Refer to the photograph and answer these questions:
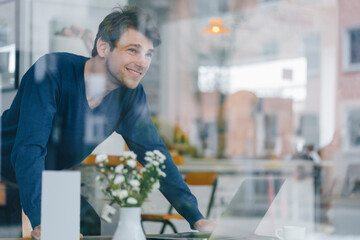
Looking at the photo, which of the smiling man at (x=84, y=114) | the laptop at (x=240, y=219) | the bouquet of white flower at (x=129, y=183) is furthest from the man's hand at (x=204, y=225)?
the bouquet of white flower at (x=129, y=183)

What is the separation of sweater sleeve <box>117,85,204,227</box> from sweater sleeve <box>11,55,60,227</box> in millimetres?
375

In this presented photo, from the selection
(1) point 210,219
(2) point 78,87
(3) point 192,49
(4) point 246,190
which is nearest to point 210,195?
(1) point 210,219

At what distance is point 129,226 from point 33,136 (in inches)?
32.2

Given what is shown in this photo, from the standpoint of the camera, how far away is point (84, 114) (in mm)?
2809

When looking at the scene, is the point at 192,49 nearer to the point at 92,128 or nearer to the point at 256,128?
the point at 256,128

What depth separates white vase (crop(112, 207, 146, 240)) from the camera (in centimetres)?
212

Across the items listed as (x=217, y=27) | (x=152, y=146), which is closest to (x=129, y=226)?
(x=152, y=146)

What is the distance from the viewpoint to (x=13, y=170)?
2.76 m

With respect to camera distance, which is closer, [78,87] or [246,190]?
[246,190]

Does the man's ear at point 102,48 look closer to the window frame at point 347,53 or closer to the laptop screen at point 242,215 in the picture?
the laptop screen at point 242,215

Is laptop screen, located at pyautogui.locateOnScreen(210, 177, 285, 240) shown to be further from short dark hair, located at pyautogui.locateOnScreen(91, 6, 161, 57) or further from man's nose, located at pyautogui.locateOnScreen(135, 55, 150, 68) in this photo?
short dark hair, located at pyautogui.locateOnScreen(91, 6, 161, 57)

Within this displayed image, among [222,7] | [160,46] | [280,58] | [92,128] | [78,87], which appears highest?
[222,7]

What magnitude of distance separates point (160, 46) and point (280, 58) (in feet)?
22.4

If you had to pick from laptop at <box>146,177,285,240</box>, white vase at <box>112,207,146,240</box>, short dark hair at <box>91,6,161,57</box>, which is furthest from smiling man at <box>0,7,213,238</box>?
white vase at <box>112,207,146,240</box>
